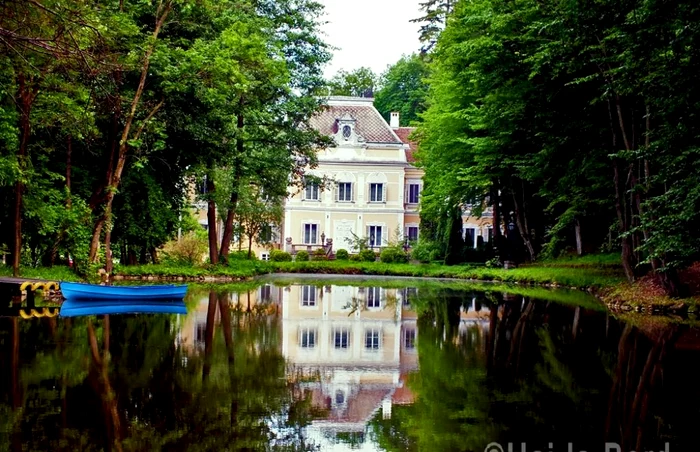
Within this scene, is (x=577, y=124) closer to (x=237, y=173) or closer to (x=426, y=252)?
(x=237, y=173)

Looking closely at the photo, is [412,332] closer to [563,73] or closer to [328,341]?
[328,341]

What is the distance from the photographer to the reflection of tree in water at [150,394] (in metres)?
5.68

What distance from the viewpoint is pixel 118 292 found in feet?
58.4

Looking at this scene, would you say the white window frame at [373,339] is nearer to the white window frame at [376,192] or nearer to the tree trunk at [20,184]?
the tree trunk at [20,184]

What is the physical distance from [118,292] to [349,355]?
29.4 feet

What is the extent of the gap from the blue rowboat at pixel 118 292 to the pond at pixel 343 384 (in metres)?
2.11

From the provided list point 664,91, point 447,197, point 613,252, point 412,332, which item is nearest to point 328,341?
point 412,332

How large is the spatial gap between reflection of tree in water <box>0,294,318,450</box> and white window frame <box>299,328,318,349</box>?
52 centimetres

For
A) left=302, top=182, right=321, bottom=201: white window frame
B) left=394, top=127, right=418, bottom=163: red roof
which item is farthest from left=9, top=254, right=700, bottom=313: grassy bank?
left=394, top=127, right=418, bottom=163: red roof

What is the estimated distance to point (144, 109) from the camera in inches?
902

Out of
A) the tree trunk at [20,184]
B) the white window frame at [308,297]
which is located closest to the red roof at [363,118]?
the white window frame at [308,297]

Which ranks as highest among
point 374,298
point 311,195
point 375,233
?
point 311,195

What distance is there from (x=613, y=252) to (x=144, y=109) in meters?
18.5

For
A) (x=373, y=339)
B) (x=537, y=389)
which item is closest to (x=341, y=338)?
(x=373, y=339)
